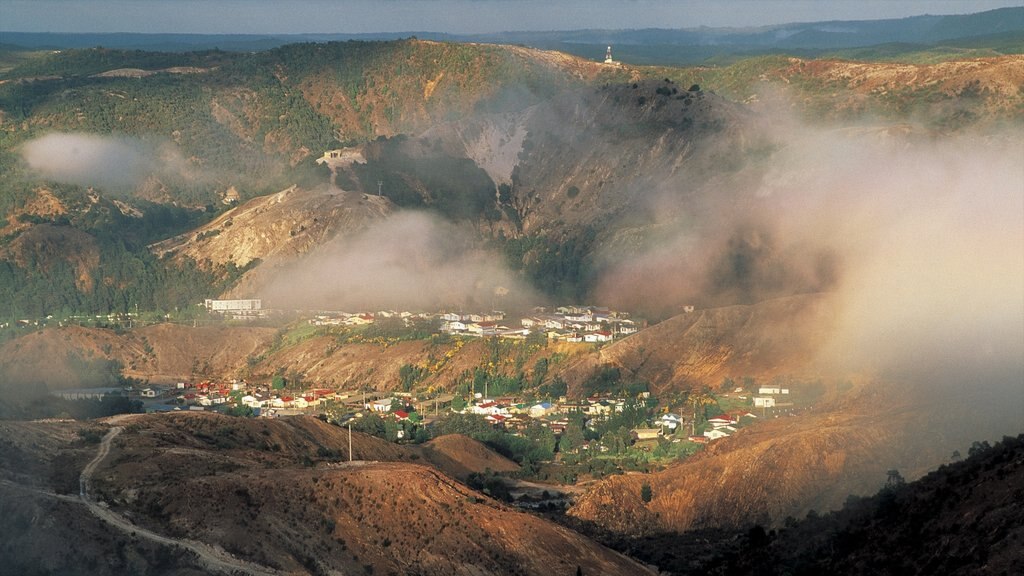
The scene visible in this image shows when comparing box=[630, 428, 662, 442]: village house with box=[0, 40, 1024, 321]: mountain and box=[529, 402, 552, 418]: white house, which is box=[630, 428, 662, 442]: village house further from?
box=[0, 40, 1024, 321]: mountain

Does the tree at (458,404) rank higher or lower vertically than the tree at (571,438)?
lower

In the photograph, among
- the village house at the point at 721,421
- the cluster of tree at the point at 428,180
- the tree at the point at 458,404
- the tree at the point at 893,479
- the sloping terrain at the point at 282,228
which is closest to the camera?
the tree at the point at 893,479

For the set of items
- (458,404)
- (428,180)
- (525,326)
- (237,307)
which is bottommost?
(237,307)

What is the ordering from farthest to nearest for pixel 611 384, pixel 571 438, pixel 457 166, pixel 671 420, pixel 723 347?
pixel 457 166
pixel 723 347
pixel 611 384
pixel 671 420
pixel 571 438

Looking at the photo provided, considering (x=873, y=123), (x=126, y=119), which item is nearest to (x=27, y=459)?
(x=873, y=123)

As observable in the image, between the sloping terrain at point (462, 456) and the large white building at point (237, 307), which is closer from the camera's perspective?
the sloping terrain at point (462, 456)

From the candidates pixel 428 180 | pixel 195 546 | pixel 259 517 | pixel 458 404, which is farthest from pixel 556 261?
pixel 195 546

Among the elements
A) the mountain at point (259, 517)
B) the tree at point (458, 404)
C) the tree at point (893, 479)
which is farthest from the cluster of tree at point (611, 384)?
the mountain at point (259, 517)

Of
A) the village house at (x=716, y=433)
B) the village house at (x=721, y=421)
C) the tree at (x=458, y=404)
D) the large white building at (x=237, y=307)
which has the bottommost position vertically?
the large white building at (x=237, y=307)

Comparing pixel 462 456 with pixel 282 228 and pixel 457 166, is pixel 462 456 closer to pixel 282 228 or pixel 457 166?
pixel 282 228

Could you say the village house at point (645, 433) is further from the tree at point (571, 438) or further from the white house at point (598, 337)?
the white house at point (598, 337)

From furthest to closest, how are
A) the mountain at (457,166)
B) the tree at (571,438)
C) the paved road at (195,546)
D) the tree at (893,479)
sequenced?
the mountain at (457,166), the tree at (571,438), the tree at (893,479), the paved road at (195,546)

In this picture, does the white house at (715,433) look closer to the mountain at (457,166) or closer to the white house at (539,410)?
the white house at (539,410)
